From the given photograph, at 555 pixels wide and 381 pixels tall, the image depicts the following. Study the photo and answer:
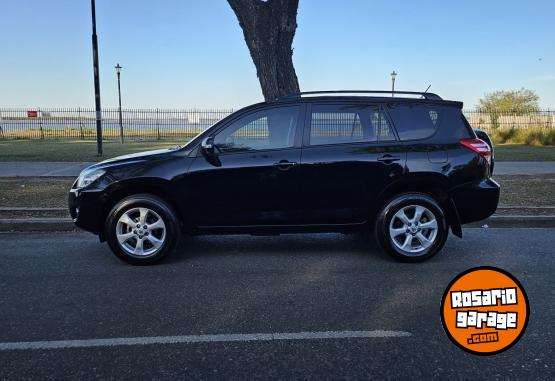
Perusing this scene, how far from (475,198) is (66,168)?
11.2 metres

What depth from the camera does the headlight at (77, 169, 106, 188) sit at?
16.6ft

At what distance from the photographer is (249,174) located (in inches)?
198

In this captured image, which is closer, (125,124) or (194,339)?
(194,339)

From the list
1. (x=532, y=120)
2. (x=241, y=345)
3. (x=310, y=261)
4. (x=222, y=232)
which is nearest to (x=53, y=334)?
(x=241, y=345)

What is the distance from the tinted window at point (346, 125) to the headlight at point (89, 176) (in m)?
2.28

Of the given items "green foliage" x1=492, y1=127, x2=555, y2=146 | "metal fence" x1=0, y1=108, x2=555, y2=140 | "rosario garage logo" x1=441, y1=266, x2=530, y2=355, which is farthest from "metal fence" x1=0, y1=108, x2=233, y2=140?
"rosario garage logo" x1=441, y1=266, x2=530, y2=355

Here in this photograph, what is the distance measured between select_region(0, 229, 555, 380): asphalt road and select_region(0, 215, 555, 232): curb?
502 millimetres

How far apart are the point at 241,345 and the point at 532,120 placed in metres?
31.4

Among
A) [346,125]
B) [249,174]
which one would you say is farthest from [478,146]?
[249,174]

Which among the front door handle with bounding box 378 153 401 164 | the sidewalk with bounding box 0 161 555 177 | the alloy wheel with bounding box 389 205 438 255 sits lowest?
the alloy wheel with bounding box 389 205 438 255

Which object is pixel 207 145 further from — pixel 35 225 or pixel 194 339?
pixel 35 225

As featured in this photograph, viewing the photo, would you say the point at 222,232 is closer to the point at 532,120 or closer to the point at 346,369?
the point at 346,369

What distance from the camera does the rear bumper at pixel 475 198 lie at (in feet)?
17.0

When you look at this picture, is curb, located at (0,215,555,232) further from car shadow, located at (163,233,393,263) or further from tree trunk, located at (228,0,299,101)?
tree trunk, located at (228,0,299,101)
